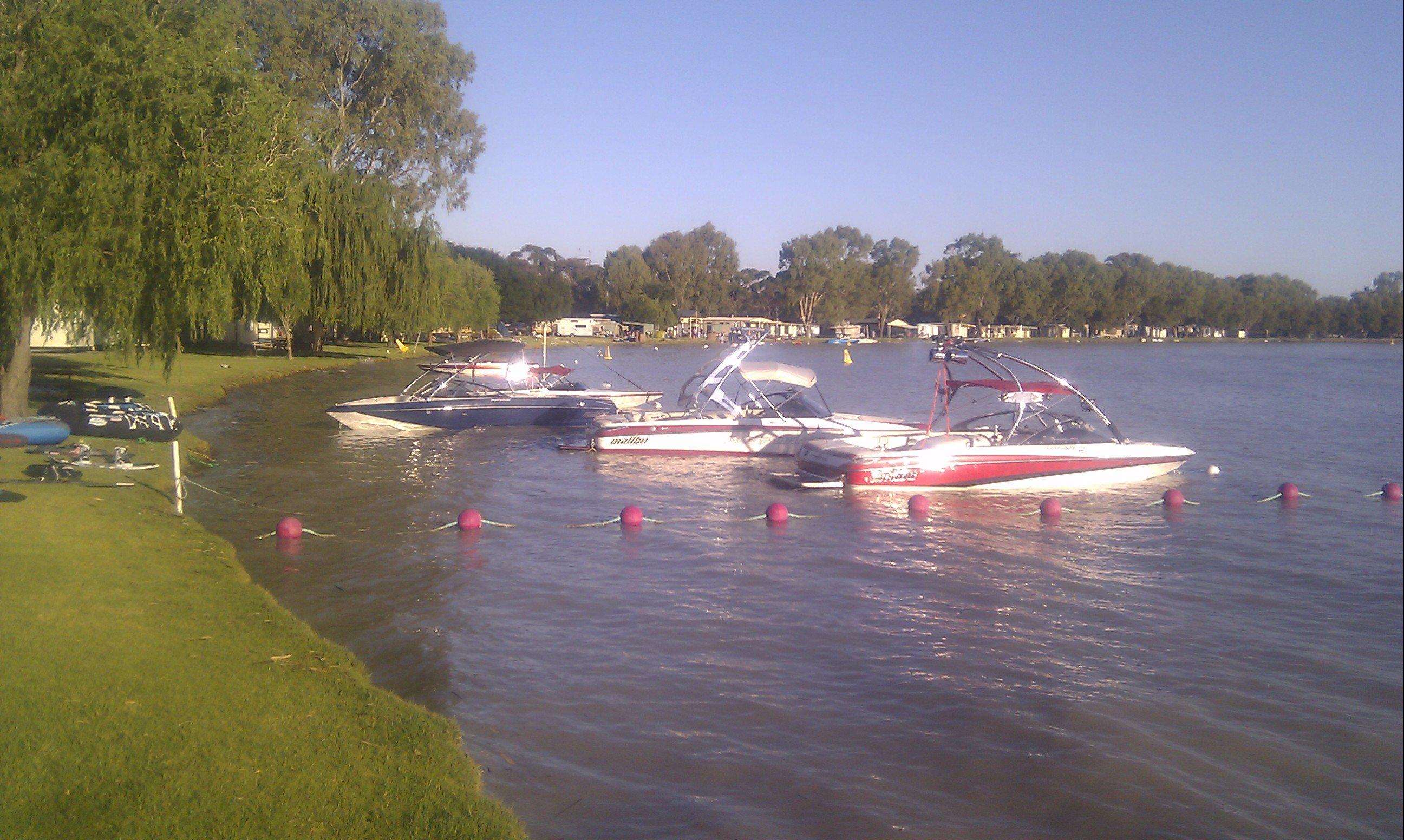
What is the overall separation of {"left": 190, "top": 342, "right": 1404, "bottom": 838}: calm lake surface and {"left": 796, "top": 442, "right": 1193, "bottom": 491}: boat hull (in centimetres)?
48

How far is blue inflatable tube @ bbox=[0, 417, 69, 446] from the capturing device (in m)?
14.5

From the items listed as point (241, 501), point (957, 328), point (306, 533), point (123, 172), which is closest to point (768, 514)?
point (306, 533)

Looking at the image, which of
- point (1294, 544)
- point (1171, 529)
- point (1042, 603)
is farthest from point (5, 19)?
point (1294, 544)

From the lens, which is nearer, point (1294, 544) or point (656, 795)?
point (656, 795)

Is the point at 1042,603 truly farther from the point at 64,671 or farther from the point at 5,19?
the point at 5,19

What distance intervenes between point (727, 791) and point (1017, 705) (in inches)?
135

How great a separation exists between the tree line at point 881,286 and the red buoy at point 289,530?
336 ft

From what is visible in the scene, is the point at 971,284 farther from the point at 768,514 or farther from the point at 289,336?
the point at 768,514

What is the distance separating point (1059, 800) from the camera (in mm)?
7414

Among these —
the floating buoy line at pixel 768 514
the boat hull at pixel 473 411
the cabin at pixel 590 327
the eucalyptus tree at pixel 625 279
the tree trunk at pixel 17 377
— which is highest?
the eucalyptus tree at pixel 625 279

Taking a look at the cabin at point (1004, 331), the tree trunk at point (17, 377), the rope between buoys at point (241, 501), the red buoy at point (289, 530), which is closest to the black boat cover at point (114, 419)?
the rope between buoys at point (241, 501)

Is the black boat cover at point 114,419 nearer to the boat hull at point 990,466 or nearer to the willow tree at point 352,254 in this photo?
the boat hull at point 990,466

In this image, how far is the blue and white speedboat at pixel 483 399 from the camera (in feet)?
86.2

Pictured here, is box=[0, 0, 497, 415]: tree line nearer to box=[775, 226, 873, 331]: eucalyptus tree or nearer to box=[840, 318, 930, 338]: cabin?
box=[775, 226, 873, 331]: eucalyptus tree
